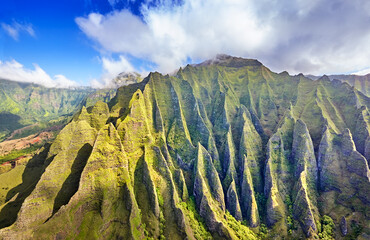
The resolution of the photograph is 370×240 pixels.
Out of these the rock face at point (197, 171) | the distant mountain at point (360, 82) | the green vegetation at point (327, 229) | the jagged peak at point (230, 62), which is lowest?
the green vegetation at point (327, 229)

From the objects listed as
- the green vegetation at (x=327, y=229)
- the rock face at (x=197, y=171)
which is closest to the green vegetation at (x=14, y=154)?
the rock face at (x=197, y=171)

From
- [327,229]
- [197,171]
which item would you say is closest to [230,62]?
[197,171]

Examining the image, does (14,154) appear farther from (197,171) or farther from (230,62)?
(230,62)

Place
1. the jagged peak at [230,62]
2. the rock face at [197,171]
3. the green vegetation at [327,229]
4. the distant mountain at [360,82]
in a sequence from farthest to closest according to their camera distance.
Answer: the jagged peak at [230,62]
the distant mountain at [360,82]
the green vegetation at [327,229]
the rock face at [197,171]

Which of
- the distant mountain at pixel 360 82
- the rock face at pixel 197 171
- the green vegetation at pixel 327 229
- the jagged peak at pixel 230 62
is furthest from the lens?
the jagged peak at pixel 230 62

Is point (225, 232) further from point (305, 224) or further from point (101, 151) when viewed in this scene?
point (101, 151)

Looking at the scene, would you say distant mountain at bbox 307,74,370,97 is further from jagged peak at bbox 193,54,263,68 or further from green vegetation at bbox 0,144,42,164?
green vegetation at bbox 0,144,42,164

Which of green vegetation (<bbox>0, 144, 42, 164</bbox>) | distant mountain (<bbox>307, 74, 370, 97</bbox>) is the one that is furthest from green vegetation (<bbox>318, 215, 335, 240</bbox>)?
green vegetation (<bbox>0, 144, 42, 164</bbox>)

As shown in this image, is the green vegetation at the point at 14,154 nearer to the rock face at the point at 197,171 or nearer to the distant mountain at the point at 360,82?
the rock face at the point at 197,171

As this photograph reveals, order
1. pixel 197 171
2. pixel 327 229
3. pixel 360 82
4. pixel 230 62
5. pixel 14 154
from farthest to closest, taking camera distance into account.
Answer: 1. pixel 14 154
2. pixel 230 62
3. pixel 360 82
4. pixel 197 171
5. pixel 327 229

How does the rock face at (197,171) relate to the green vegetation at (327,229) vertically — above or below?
above
